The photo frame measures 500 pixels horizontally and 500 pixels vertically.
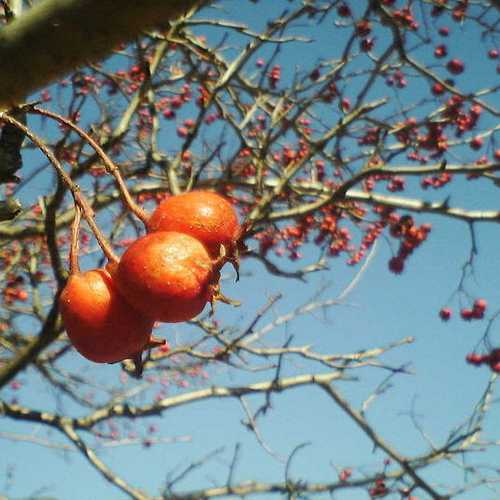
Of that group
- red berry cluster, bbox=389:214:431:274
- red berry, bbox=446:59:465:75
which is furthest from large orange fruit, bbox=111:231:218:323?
red berry, bbox=446:59:465:75

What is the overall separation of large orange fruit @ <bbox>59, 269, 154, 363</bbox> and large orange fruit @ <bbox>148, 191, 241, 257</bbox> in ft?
0.49

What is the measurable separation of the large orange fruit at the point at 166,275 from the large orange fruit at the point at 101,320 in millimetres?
39

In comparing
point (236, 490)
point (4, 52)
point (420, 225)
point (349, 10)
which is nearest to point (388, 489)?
point (236, 490)

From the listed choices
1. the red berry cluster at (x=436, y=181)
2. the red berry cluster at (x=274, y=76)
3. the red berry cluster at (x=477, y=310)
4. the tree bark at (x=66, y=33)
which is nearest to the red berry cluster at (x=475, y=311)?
the red berry cluster at (x=477, y=310)

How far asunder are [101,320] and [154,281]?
142 millimetres

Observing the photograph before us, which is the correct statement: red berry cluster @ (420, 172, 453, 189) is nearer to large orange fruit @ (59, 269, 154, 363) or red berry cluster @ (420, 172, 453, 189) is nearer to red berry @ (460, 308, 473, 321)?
red berry @ (460, 308, 473, 321)

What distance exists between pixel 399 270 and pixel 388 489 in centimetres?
157

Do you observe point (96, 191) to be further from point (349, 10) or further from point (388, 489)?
point (388, 489)

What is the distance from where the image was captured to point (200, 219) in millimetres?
1096

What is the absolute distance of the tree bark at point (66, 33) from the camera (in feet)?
2.30

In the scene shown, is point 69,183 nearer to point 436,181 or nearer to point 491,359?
point 491,359

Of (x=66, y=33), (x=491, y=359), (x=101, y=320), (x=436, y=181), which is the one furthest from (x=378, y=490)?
(x=66, y=33)

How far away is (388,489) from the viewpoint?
3.82 metres

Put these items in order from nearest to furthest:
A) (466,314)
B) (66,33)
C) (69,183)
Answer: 1. (66,33)
2. (69,183)
3. (466,314)
